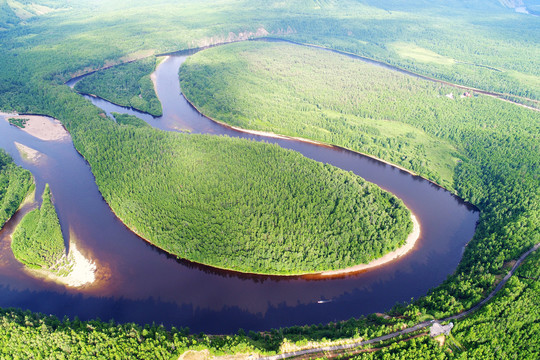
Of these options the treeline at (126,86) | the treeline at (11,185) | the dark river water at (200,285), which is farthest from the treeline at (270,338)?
the treeline at (126,86)

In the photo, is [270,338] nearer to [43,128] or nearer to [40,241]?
[40,241]

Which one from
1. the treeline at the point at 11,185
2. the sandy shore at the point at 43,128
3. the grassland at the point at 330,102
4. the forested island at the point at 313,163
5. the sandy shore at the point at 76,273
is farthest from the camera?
the sandy shore at the point at 43,128

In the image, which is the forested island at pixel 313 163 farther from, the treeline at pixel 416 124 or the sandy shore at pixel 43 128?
the sandy shore at pixel 43 128

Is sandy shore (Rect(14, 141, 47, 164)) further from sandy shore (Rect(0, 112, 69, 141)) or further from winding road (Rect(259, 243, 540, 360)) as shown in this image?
winding road (Rect(259, 243, 540, 360))

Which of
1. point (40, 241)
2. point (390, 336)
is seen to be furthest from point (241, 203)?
point (40, 241)

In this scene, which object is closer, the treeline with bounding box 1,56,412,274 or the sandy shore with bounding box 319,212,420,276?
the sandy shore with bounding box 319,212,420,276

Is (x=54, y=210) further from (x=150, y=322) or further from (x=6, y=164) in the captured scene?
(x=150, y=322)

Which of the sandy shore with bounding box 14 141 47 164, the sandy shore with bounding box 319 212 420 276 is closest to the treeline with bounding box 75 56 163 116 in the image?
the sandy shore with bounding box 14 141 47 164
